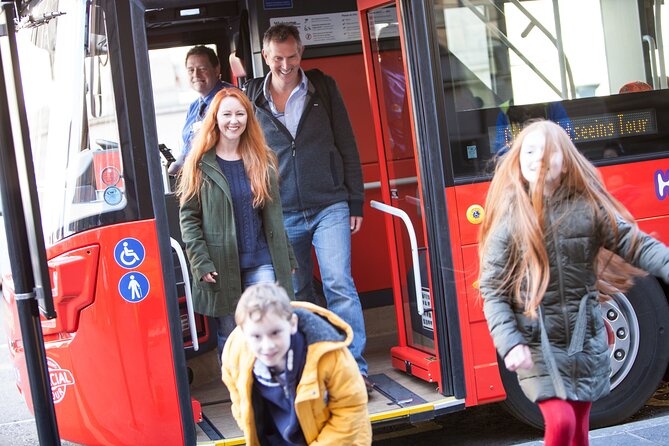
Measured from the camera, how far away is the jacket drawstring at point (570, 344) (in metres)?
3.58

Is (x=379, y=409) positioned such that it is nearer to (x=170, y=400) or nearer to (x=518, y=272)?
(x=170, y=400)

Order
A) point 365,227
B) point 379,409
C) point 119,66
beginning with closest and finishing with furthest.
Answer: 1. point 119,66
2. point 379,409
3. point 365,227

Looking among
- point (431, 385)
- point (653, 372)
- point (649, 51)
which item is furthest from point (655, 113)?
point (431, 385)

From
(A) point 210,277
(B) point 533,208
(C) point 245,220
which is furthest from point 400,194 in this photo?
(B) point 533,208

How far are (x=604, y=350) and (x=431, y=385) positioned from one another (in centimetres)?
180

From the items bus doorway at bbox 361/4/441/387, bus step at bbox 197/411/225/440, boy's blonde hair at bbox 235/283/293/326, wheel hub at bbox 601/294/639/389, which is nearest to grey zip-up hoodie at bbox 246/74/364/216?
bus doorway at bbox 361/4/441/387

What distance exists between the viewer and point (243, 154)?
16.1ft

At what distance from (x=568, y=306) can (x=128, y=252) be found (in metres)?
Answer: 1.94

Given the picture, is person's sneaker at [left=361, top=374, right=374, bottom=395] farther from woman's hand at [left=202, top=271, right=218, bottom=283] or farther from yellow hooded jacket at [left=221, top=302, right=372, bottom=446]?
yellow hooded jacket at [left=221, top=302, right=372, bottom=446]

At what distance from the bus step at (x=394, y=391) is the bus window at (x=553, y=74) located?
3.75 feet

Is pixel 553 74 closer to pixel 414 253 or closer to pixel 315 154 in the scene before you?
pixel 414 253

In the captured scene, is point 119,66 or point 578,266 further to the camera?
point 119,66

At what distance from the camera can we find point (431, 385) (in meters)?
5.34

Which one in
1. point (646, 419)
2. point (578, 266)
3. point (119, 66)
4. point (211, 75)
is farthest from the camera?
point (211, 75)
